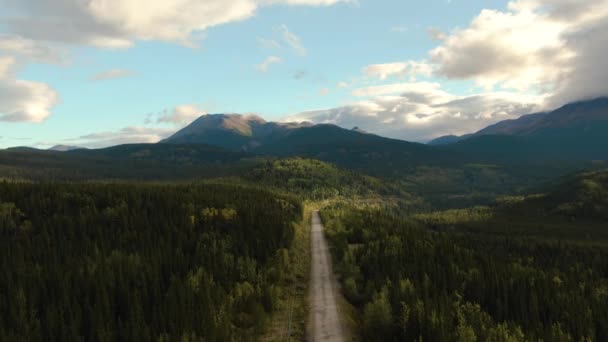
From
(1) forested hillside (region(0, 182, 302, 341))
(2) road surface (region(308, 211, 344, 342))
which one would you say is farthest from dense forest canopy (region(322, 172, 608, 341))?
(1) forested hillside (region(0, 182, 302, 341))

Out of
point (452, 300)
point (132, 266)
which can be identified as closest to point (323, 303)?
point (452, 300)

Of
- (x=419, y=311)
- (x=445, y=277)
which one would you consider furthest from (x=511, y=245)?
(x=419, y=311)

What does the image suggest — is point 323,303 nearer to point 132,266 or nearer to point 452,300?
point 452,300

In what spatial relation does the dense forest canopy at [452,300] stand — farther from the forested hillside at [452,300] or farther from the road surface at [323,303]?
the road surface at [323,303]

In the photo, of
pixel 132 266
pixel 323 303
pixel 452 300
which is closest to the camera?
pixel 452 300

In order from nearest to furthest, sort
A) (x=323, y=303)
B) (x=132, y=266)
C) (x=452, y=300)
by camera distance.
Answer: (x=452, y=300), (x=323, y=303), (x=132, y=266)

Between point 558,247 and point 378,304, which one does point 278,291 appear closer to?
point 378,304
